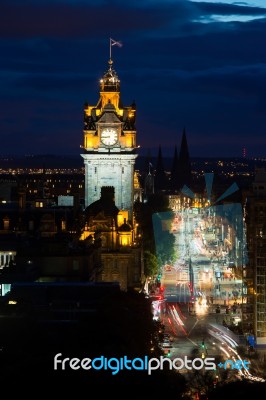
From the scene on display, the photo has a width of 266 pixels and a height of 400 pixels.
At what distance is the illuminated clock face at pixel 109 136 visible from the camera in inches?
4921

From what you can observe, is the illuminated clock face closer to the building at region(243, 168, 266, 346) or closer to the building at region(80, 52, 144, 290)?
the building at region(80, 52, 144, 290)

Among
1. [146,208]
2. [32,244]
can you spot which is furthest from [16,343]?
[146,208]

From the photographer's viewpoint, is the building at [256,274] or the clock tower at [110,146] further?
the clock tower at [110,146]

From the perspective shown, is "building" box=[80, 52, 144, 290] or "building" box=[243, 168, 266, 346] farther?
"building" box=[80, 52, 144, 290]

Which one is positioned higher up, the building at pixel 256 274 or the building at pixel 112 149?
the building at pixel 112 149

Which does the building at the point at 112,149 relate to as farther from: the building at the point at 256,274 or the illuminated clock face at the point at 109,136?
the building at the point at 256,274

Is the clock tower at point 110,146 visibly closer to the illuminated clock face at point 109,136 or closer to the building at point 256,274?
the illuminated clock face at point 109,136

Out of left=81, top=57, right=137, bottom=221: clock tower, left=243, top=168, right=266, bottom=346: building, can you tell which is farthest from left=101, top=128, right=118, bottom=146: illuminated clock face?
left=243, top=168, right=266, bottom=346: building

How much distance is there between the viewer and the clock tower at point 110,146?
124938 mm

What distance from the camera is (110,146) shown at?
410 feet

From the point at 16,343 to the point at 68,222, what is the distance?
5780cm

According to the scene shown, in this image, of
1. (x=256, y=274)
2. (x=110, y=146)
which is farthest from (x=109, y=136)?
(x=256, y=274)

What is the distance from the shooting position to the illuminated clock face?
410 feet

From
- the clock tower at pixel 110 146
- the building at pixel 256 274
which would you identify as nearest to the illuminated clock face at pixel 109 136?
the clock tower at pixel 110 146
